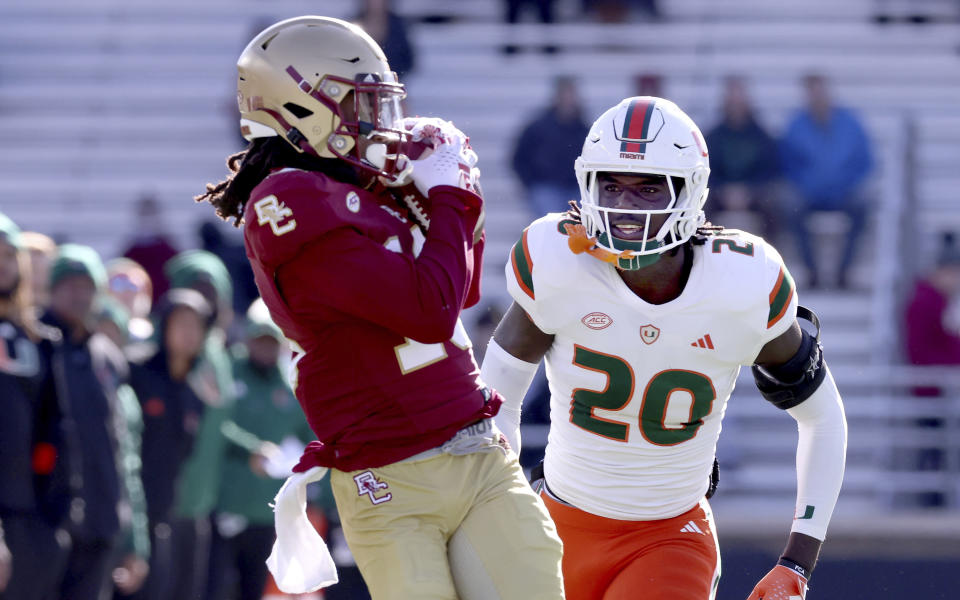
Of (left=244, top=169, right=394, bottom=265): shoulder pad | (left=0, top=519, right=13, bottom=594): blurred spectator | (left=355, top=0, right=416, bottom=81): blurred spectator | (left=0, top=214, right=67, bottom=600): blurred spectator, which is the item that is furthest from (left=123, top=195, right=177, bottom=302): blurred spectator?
(left=244, top=169, right=394, bottom=265): shoulder pad

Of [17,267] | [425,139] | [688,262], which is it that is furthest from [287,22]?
[17,267]

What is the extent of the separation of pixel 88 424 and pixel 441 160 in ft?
10.4

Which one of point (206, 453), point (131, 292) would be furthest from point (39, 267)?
point (206, 453)

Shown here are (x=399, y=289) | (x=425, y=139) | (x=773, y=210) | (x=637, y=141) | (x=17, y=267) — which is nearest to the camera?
(x=399, y=289)

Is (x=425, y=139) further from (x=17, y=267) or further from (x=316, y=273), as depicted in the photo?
(x=17, y=267)

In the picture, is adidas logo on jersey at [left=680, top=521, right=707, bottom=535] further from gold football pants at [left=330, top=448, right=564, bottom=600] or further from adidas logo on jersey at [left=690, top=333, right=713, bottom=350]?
gold football pants at [left=330, top=448, right=564, bottom=600]

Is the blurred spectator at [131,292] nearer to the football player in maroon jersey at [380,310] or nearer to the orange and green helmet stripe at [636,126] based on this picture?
the orange and green helmet stripe at [636,126]

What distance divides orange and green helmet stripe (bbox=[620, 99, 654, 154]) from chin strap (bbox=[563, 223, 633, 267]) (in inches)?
8.5

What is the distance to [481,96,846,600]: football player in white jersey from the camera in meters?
3.39

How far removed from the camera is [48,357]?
5055 millimetres

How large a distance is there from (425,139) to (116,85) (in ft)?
27.8

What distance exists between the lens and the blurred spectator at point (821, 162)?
8555mm

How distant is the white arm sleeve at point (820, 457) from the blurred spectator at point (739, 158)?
487 centimetres

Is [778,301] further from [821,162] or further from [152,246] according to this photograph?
[152,246]
